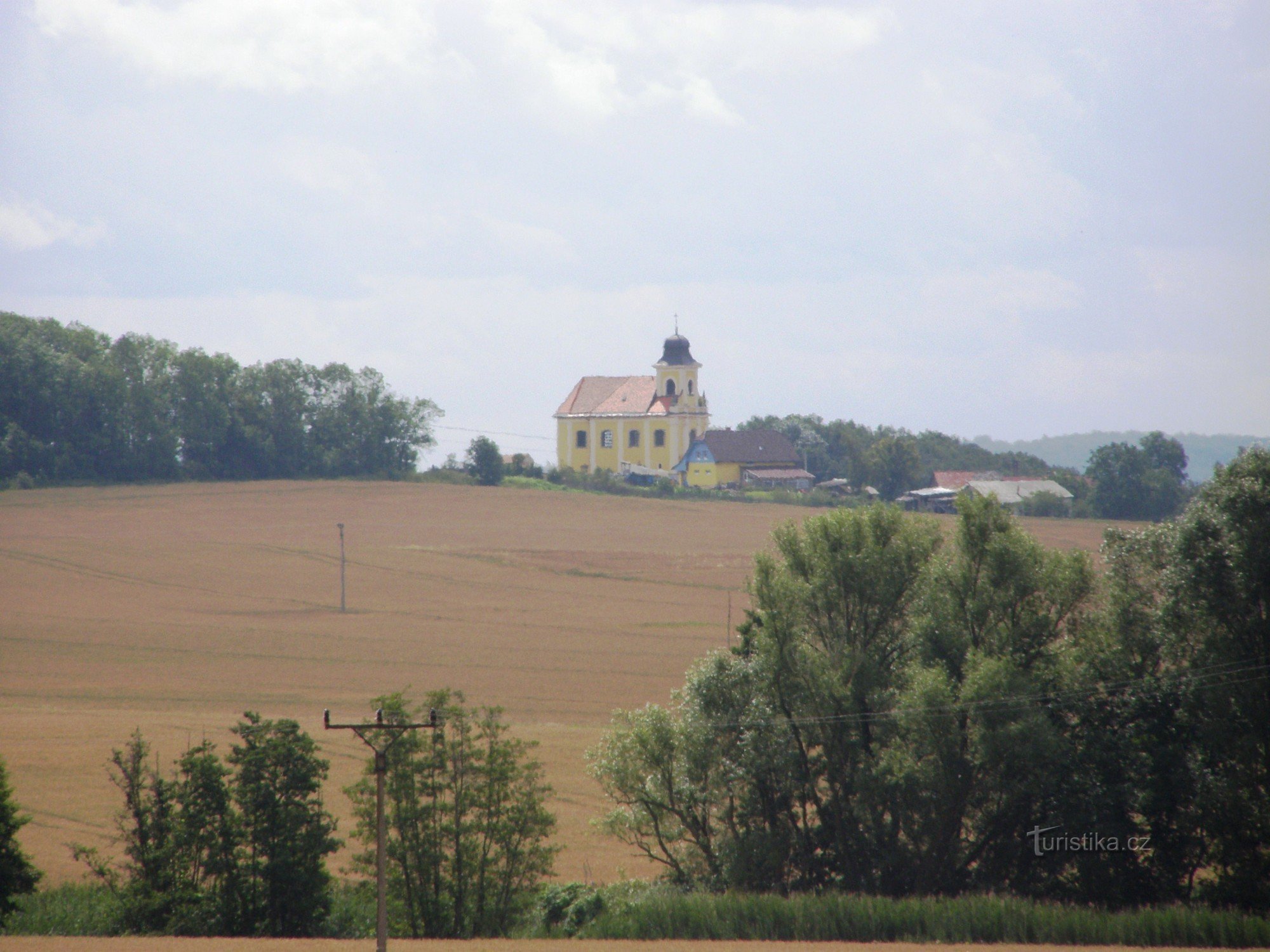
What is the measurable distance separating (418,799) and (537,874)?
2.91 m

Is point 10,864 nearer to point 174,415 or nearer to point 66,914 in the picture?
point 66,914

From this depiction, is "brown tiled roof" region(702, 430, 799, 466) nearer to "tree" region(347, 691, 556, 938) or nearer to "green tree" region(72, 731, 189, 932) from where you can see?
"tree" region(347, 691, 556, 938)

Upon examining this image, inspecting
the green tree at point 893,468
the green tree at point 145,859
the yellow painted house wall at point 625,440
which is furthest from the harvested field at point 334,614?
the green tree at point 893,468

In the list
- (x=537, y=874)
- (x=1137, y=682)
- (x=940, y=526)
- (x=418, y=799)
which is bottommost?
(x=537, y=874)

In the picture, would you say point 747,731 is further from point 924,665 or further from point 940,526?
point 940,526

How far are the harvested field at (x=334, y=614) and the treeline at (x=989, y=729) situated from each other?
3091 millimetres

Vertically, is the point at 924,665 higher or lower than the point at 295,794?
higher

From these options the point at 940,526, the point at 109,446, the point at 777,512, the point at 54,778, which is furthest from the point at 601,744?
the point at 109,446

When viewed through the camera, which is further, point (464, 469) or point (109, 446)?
point (464, 469)

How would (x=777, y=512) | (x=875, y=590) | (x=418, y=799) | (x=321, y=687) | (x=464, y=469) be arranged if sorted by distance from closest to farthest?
(x=418, y=799) < (x=875, y=590) < (x=321, y=687) < (x=777, y=512) < (x=464, y=469)

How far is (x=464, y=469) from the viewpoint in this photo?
96750mm

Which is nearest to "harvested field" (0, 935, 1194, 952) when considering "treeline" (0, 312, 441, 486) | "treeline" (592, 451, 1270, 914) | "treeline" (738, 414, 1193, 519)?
"treeline" (592, 451, 1270, 914)

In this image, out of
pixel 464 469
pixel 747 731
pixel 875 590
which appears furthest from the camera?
pixel 464 469

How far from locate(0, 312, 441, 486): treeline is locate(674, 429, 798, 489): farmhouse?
72.2ft
